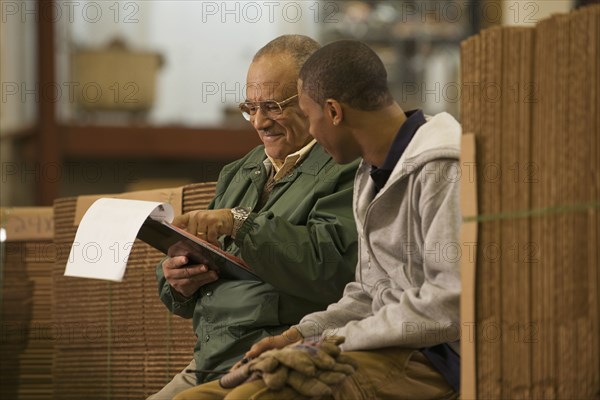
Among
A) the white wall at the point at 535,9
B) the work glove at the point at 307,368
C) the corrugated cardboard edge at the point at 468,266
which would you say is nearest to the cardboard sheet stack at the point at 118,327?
the work glove at the point at 307,368

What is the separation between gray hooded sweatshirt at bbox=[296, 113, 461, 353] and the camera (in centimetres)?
205

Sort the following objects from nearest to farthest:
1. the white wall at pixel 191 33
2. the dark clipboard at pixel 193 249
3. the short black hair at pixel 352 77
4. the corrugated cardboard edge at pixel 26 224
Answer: the short black hair at pixel 352 77, the dark clipboard at pixel 193 249, the corrugated cardboard edge at pixel 26 224, the white wall at pixel 191 33

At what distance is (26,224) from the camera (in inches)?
152

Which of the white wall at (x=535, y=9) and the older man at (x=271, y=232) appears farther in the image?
the white wall at (x=535, y=9)

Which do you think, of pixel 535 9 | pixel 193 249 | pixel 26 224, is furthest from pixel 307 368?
pixel 535 9

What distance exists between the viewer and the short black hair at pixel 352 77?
2254mm

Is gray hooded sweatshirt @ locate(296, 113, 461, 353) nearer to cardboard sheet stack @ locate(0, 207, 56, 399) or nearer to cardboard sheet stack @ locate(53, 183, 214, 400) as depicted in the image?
cardboard sheet stack @ locate(53, 183, 214, 400)

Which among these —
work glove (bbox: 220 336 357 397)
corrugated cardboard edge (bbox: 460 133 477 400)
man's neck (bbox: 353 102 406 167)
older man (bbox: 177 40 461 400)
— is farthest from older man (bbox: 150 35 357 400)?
corrugated cardboard edge (bbox: 460 133 477 400)

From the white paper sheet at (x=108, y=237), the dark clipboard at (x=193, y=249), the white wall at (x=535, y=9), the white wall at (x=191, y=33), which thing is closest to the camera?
the white paper sheet at (x=108, y=237)

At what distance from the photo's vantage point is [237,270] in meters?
2.61

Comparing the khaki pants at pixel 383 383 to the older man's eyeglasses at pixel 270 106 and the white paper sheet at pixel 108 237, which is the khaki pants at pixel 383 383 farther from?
the older man's eyeglasses at pixel 270 106

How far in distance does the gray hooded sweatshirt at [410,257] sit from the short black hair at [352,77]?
12 cm

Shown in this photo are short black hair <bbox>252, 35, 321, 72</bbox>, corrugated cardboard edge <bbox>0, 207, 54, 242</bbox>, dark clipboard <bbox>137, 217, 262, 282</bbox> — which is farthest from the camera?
corrugated cardboard edge <bbox>0, 207, 54, 242</bbox>

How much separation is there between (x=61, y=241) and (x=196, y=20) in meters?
3.22
